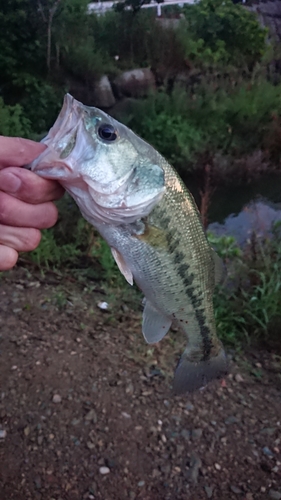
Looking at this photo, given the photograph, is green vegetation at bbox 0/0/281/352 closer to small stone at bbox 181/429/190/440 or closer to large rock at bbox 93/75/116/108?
large rock at bbox 93/75/116/108

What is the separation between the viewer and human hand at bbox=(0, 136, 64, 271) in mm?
1088

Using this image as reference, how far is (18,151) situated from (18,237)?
0.88ft

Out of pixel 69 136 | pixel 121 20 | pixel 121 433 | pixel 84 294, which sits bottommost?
pixel 84 294

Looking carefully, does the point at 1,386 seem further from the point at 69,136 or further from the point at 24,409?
the point at 69,136

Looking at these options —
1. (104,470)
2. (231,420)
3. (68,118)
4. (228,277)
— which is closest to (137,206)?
(68,118)

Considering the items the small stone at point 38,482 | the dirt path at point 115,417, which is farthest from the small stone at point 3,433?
the small stone at point 38,482

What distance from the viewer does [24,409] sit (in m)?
2.21

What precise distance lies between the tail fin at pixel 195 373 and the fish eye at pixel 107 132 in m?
0.77

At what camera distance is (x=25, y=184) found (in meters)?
1.09

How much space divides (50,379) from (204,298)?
1.38m

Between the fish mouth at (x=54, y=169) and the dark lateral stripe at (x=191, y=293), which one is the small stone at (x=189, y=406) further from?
the fish mouth at (x=54, y=169)

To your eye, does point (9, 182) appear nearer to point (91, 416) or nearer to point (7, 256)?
point (7, 256)

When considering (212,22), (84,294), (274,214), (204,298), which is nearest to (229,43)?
(212,22)

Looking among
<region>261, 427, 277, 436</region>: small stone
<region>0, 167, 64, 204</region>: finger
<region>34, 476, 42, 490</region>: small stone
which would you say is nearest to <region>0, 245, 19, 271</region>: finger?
<region>0, 167, 64, 204</region>: finger
